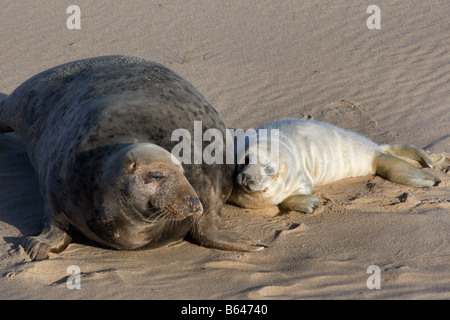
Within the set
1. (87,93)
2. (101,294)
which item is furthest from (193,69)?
(101,294)

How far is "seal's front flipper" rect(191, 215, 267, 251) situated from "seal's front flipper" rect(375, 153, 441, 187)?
6.14 feet

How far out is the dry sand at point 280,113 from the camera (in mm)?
4008

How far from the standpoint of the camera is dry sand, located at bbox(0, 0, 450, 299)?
401cm

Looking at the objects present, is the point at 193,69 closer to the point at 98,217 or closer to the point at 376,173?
the point at 376,173

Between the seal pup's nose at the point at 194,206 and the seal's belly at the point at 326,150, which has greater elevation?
the seal's belly at the point at 326,150

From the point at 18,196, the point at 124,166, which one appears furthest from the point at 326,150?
the point at 18,196

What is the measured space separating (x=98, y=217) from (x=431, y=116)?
458 cm

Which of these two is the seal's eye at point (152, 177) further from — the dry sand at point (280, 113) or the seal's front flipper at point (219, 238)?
the seal's front flipper at point (219, 238)

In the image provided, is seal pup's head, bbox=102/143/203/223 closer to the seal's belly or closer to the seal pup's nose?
the seal pup's nose

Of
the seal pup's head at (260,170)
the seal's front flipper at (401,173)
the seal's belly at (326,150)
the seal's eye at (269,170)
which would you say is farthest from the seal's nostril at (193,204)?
the seal's front flipper at (401,173)

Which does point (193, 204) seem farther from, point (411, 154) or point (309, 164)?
point (411, 154)

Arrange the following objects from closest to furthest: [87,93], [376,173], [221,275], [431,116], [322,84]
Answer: [221,275], [87,93], [376,173], [431,116], [322,84]

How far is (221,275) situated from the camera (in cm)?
408

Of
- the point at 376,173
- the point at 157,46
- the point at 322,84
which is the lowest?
the point at 376,173
